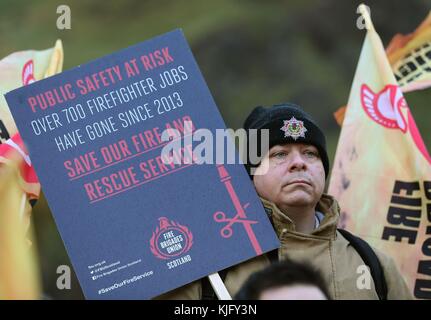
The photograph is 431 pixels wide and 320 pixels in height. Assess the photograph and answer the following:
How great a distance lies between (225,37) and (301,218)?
1141 millimetres

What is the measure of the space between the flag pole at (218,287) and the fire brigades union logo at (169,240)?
12cm

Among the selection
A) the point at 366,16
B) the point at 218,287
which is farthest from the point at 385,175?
the point at 218,287

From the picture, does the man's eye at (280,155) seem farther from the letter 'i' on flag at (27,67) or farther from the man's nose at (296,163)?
the letter 'i' on flag at (27,67)

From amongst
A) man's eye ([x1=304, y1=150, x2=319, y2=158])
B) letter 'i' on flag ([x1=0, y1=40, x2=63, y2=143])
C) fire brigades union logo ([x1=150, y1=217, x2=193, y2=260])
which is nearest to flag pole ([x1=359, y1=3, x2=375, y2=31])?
man's eye ([x1=304, y1=150, x2=319, y2=158])

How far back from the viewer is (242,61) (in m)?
3.60

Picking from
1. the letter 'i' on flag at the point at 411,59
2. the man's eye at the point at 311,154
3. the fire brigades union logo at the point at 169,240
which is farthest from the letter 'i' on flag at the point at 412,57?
the fire brigades union logo at the point at 169,240

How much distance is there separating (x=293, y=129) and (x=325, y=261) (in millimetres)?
454

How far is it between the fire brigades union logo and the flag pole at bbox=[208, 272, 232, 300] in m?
0.12

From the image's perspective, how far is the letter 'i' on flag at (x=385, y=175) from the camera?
3260mm

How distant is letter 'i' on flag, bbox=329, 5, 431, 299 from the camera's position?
10.7ft

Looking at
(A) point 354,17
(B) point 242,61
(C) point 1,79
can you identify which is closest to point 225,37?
(B) point 242,61

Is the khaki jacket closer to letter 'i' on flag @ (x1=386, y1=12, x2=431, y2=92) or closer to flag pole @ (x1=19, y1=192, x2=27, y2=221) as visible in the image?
flag pole @ (x1=19, y1=192, x2=27, y2=221)

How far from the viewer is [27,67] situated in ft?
11.2

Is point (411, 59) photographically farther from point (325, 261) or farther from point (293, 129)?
point (325, 261)
